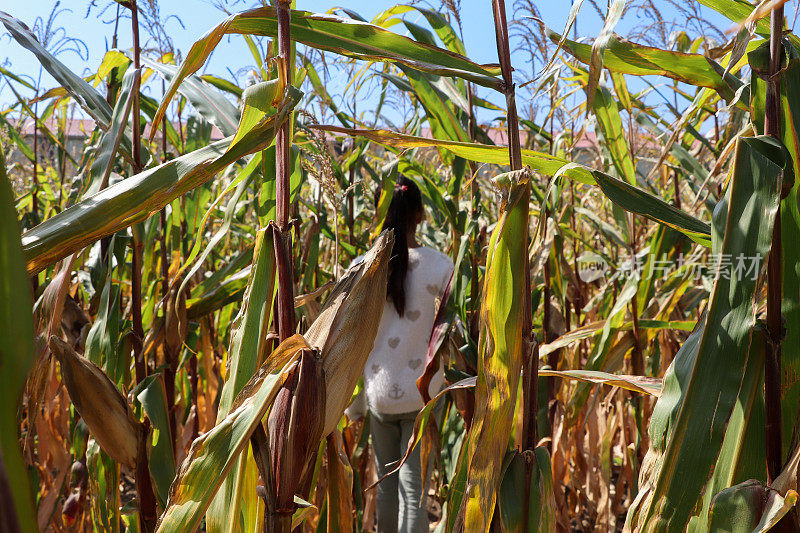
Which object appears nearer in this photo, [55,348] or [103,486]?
[55,348]

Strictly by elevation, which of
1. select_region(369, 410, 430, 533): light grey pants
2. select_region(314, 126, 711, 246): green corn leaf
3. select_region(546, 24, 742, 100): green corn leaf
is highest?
select_region(546, 24, 742, 100): green corn leaf

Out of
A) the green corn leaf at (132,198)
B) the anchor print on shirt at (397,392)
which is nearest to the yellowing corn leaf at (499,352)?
the green corn leaf at (132,198)

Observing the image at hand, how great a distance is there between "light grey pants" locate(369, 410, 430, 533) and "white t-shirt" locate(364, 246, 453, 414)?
9cm

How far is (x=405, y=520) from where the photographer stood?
182 centimetres

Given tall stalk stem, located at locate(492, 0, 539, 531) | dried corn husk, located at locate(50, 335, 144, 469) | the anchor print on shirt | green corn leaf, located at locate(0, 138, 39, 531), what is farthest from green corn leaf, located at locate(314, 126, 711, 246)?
the anchor print on shirt

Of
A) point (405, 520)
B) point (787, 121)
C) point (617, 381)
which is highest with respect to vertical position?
point (787, 121)

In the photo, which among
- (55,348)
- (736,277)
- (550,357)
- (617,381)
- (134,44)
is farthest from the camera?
(550,357)

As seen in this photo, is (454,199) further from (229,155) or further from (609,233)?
(229,155)

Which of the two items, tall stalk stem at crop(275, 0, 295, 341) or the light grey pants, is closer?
tall stalk stem at crop(275, 0, 295, 341)

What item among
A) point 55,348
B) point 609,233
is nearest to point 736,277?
point 55,348

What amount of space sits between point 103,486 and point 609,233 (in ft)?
4.68

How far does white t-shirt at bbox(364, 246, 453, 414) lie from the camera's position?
1.73 metres

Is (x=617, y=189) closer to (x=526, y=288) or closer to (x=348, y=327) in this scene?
(x=526, y=288)

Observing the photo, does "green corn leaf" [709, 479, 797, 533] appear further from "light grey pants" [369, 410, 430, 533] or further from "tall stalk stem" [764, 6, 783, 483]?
"light grey pants" [369, 410, 430, 533]
